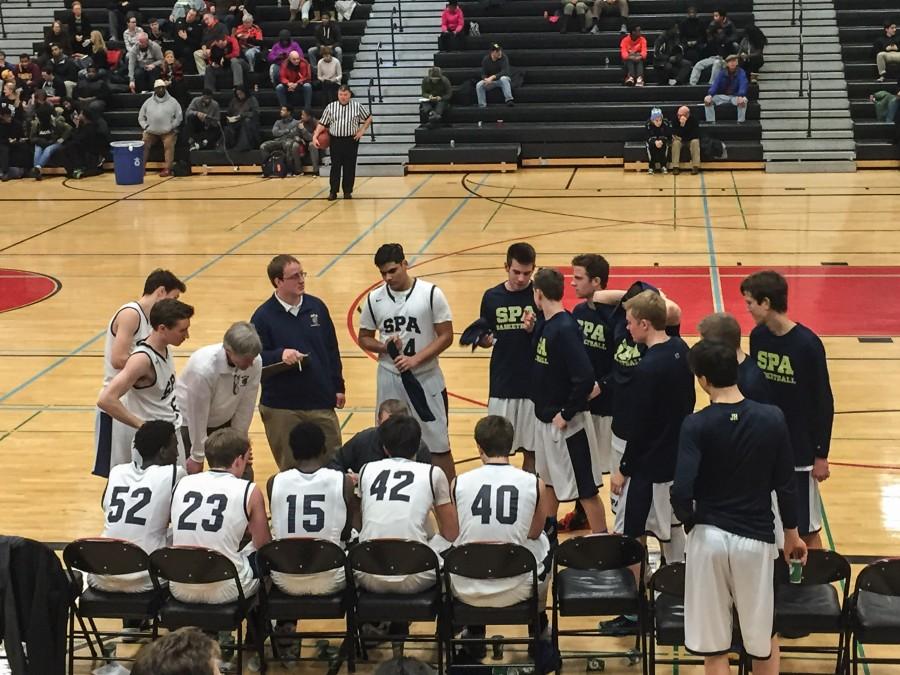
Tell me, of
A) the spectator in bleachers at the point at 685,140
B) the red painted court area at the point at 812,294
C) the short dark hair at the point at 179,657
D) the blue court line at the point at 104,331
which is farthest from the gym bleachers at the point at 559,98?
the short dark hair at the point at 179,657

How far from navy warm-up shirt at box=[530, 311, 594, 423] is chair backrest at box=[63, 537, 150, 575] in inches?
103

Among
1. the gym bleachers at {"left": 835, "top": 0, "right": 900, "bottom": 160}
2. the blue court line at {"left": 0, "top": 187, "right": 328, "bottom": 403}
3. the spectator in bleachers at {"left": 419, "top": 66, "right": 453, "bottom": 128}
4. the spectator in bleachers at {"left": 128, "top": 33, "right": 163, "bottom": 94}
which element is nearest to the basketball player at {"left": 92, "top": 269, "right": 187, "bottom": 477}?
the blue court line at {"left": 0, "top": 187, "right": 328, "bottom": 403}

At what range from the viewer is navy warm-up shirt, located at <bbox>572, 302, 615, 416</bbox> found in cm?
762

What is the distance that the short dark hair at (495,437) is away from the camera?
6176 millimetres

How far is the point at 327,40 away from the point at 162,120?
4.71 m

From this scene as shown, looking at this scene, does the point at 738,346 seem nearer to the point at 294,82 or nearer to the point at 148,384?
the point at 148,384

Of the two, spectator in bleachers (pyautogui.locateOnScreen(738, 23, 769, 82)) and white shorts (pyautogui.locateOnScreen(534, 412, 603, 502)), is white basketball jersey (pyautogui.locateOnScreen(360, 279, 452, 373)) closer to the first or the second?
white shorts (pyautogui.locateOnScreen(534, 412, 603, 502))

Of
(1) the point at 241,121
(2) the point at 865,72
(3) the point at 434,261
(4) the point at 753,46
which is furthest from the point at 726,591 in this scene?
(2) the point at 865,72

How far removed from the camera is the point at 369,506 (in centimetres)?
621

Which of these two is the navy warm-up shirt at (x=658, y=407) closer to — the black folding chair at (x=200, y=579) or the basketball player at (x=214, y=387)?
the black folding chair at (x=200, y=579)

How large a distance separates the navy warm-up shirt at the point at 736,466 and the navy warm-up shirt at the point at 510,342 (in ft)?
8.76

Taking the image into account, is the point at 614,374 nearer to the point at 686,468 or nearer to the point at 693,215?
the point at 686,468

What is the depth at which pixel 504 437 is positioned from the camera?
6.19 meters

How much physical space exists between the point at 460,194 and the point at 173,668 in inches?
747
